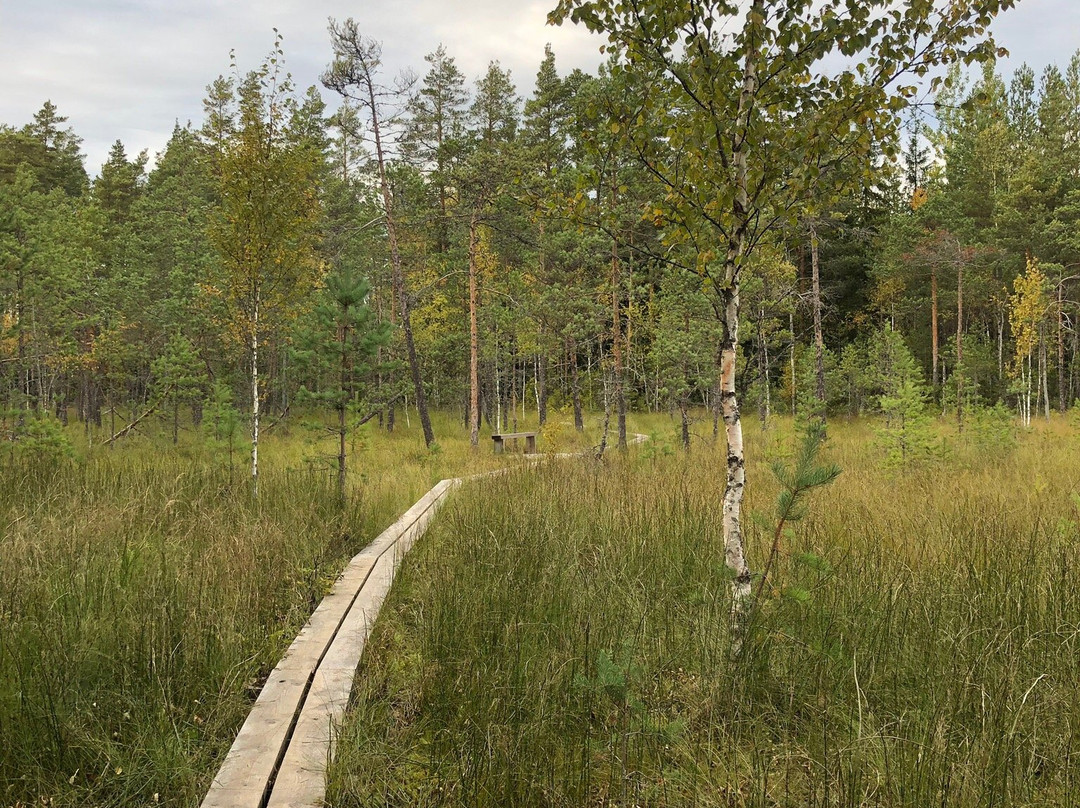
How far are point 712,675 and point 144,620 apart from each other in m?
3.12

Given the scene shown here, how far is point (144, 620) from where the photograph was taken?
3.31 m

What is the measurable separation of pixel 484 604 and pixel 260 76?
9121mm

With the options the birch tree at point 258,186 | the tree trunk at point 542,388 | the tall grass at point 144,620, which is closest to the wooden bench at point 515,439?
the tree trunk at point 542,388

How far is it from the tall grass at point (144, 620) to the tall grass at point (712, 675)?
750 millimetres

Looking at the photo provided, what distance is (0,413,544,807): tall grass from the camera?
2445 mm

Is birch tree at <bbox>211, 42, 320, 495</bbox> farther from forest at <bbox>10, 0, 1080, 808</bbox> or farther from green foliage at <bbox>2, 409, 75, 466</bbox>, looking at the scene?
green foliage at <bbox>2, 409, 75, 466</bbox>

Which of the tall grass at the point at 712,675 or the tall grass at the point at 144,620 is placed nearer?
the tall grass at the point at 712,675

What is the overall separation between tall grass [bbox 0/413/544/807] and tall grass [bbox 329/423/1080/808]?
75 centimetres

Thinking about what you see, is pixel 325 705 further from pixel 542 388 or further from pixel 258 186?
pixel 542 388

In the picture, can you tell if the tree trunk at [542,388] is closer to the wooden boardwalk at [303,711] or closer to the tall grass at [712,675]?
the tall grass at [712,675]

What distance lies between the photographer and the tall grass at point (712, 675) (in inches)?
84.8

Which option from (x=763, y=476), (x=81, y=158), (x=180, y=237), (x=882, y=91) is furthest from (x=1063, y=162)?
(x=81, y=158)

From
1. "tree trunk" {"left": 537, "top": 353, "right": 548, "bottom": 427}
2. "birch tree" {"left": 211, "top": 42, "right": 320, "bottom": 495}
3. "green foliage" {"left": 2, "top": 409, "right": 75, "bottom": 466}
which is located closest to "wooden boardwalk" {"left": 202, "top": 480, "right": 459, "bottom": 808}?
"birch tree" {"left": 211, "top": 42, "right": 320, "bottom": 495}

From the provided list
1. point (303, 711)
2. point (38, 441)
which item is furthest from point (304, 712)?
point (38, 441)
